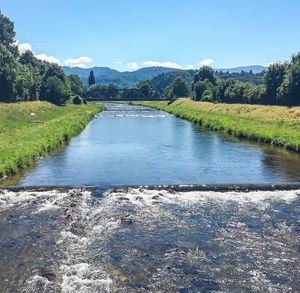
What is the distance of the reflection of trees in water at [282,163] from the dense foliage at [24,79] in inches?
2541

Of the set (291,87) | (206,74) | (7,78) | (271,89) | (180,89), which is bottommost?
(180,89)

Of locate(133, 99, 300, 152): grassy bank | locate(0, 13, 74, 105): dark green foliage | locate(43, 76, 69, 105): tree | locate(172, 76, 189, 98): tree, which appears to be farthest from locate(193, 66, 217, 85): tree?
locate(133, 99, 300, 152): grassy bank

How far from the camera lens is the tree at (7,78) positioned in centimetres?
8911

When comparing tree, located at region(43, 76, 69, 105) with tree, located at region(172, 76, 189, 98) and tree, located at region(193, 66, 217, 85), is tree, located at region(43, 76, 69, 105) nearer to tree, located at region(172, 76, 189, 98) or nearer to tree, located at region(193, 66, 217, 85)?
tree, located at region(193, 66, 217, 85)

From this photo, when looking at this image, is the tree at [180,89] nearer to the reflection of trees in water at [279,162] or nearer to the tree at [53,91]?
the tree at [53,91]

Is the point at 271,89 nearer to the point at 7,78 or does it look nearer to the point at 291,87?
the point at 291,87

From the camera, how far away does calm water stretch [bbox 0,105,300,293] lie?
15258mm

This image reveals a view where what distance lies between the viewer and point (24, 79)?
328 ft

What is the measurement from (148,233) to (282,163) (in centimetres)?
2216

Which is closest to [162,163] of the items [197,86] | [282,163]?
[282,163]

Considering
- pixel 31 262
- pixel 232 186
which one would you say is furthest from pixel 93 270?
pixel 232 186

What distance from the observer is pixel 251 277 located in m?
15.5

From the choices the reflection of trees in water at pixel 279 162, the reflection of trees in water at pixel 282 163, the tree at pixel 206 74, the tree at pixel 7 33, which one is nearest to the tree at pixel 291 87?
the reflection of trees in water at pixel 279 162

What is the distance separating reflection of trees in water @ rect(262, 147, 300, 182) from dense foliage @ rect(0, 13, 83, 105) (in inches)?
2541
